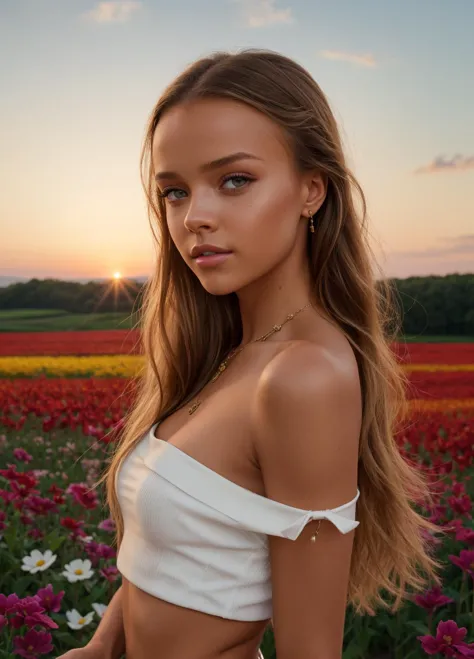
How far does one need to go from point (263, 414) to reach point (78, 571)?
1.88m

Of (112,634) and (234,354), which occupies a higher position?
(234,354)

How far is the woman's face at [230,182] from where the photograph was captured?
1464 mm

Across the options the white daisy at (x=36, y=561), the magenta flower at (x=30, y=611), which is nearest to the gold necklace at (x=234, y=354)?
the magenta flower at (x=30, y=611)

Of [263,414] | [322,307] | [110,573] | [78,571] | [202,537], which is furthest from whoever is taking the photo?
[78,571]

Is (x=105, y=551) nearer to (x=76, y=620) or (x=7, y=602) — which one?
(x=76, y=620)

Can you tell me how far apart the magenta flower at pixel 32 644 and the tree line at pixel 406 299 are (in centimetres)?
322

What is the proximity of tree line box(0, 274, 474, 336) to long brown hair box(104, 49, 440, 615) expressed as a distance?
11.1 ft

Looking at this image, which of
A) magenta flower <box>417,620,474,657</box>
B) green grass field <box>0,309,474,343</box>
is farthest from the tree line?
magenta flower <box>417,620,474,657</box>

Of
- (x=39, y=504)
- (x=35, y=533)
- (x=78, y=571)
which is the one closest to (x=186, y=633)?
(x=78, y=571)

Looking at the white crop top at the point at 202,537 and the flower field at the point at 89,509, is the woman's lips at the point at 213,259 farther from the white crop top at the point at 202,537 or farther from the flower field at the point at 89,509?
the flower field at the point at 89,509

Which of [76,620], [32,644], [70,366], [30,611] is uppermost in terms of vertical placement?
[30,611]

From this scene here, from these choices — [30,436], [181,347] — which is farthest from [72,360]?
[181,347]

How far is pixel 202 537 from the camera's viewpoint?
57.6 inches

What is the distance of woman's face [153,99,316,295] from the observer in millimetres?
1464
